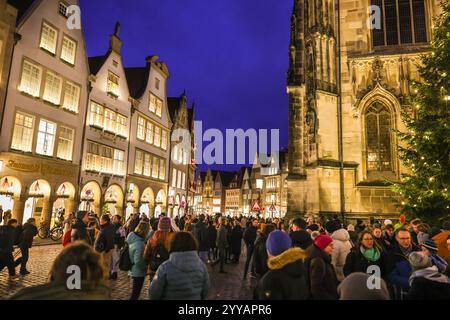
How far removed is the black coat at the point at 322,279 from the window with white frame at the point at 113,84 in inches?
952

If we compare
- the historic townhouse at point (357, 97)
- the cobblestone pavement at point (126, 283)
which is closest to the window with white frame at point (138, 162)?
the historic townhouse at point (357, 97)

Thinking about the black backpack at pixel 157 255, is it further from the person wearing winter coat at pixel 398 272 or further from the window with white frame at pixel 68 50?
the window with white frame at pixel 68 50

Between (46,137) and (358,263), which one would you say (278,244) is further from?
(46,137)

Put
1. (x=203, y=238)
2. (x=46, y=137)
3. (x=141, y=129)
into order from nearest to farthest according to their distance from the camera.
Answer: (x=203, y=238) → (x=46, y=137) → (x=141, y=129)

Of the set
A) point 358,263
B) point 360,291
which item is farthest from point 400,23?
point 360,291

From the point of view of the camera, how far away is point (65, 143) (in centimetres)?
2058

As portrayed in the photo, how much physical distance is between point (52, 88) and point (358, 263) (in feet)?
66.1

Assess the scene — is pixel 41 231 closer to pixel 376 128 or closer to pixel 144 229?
pixel 144 229

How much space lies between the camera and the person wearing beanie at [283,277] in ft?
9.79

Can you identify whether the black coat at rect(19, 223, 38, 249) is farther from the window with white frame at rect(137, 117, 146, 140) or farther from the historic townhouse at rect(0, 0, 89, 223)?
the window with white frame at rect(137, 117, 146, 140)

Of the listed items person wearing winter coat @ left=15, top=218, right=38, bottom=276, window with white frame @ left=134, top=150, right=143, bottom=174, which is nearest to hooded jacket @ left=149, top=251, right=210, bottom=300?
person wearing winter coat @ left=15, top=218, right=38, bottom=276

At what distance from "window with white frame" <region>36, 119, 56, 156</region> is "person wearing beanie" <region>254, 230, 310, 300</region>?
18867 millimetres

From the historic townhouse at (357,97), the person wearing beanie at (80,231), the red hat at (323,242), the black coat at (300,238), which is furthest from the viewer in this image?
the historic townhouse at (357,97)

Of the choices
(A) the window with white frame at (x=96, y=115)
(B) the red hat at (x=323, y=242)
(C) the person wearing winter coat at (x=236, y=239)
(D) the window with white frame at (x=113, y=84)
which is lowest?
(C) the person wearing winter coat at (x=236, y=239)
